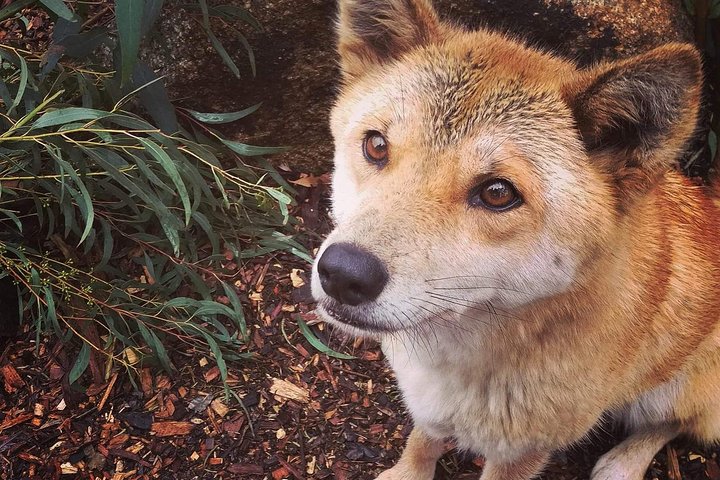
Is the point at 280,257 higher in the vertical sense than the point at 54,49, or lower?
lower

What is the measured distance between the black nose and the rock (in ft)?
6.17

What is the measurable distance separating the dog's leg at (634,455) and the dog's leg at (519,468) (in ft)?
1.98

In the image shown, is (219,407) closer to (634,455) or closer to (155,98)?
(155,98)

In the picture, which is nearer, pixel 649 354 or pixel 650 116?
pixel 650 116

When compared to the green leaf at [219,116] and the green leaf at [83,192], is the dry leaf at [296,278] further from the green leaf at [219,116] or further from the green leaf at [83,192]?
the green leaf at [83,192]

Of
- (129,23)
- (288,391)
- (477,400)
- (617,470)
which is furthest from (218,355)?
(617,470)

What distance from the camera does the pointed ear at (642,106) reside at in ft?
5.39

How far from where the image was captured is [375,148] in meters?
1.98

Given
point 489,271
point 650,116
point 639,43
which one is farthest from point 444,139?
point 639,43

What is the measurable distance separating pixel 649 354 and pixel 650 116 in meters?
1.04

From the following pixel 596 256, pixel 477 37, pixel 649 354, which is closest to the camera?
pixel 596 256

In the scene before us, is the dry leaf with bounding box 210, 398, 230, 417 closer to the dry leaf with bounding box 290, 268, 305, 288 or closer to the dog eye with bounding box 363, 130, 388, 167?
Answer: the dry leaf with bounding box 290, 268, 305, 288

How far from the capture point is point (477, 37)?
7.04 ft

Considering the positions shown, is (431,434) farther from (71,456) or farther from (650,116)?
(71,456)
